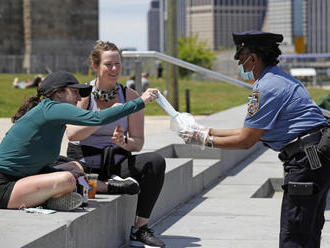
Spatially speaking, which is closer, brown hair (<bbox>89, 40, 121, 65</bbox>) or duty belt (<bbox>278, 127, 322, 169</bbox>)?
duty belt (<bbox>278, 127, 322, 169</bbox>)

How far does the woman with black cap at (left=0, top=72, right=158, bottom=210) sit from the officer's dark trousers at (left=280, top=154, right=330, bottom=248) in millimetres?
1191

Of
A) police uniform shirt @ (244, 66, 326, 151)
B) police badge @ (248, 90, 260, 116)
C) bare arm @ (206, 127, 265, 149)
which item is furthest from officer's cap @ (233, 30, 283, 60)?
bare arm @ (206, 127, 265, 149)

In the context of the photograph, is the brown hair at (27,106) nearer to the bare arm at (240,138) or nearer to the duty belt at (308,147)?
the bare arm at (240,138)

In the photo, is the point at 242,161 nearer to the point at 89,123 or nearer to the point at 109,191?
the point at 109,191

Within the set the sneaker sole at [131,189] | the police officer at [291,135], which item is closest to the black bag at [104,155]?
the sneaker sole at [131,189]

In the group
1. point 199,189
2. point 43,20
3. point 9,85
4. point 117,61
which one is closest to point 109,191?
point 117,61

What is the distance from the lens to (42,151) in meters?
5.26

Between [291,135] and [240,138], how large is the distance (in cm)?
29

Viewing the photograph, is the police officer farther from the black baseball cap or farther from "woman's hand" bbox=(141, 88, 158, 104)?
the black baseball cap

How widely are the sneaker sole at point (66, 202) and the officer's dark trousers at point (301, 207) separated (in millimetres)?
1341

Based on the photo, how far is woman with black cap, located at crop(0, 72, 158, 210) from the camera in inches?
202

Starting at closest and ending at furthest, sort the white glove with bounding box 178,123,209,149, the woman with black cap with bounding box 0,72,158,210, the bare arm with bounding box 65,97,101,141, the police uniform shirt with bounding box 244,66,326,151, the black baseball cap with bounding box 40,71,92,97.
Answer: the police uniform shirt with bounding box 244,66,326,151 < the white glove with bounding box 178,123,209,149 < the woman with black cap with bounding box 0,72,158,210 < the black baseball cap with bounding box 40,71,92,97 < the bare arm with bounding box 65,97,101,141

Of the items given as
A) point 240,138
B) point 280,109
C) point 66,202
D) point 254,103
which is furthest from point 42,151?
point 280,109

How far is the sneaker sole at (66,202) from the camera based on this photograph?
17.1ft
